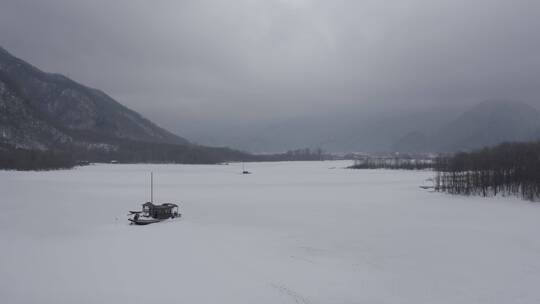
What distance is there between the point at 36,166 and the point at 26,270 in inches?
5267

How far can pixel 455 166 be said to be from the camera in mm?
83125

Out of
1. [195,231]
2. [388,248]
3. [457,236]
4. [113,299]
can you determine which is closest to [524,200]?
[457,236]

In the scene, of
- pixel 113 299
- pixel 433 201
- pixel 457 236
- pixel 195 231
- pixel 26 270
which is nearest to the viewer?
pixel 113 299

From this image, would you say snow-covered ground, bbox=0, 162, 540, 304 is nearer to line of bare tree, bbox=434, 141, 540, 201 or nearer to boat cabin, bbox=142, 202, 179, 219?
boat cabin, bbox=142, 202, 179, 219

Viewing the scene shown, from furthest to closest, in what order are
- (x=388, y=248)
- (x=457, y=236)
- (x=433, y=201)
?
1. (x=433, y=201)
2. (x=457, y=236)
3. (x=388, y=248)

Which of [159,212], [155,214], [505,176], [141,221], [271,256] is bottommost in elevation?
[271,256]

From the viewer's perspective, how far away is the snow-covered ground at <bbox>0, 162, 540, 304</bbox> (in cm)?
1739

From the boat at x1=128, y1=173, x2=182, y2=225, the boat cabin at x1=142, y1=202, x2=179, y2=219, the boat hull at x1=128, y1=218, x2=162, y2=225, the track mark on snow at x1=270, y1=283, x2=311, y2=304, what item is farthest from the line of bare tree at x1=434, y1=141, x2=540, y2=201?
the boat hull at x1=128, y1=218, x2=162, y2=225

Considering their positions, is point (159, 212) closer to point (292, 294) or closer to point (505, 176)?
point (292, 294)

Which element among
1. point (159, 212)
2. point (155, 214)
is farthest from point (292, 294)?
point (155, 214)

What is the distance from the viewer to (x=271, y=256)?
24266mm

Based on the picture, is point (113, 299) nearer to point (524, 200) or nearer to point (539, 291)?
point (539, 291)

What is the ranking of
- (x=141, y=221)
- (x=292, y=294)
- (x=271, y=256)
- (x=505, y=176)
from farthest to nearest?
(x=505, y=176), (x=141, y=221), (x=271, y=256), (x=292, y=294)

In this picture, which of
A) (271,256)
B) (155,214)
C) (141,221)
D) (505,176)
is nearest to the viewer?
(271,256)
